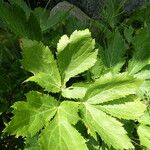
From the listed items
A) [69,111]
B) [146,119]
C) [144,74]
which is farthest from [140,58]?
[69,111]

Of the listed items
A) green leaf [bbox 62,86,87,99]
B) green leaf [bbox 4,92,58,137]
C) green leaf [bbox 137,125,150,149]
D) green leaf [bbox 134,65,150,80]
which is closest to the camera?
green leaf [bbox 4,92,58,137]

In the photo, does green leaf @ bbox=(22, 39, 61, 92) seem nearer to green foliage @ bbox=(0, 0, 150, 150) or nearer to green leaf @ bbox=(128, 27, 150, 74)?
green foliage @ bbox=(0, 0, 150, 150)

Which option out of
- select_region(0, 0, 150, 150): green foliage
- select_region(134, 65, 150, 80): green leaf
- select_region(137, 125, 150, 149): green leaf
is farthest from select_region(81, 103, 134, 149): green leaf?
select_region(134, 65, 150, 80): green leaf

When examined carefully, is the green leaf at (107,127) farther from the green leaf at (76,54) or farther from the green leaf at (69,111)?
the green leaf at (76,54)

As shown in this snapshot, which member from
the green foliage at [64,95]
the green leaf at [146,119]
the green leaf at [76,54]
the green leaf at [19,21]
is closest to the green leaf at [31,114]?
the green foliage at [64,95]

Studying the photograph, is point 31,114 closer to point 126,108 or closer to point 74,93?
point 74,93

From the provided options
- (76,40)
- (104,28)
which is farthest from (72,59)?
(104,28)
